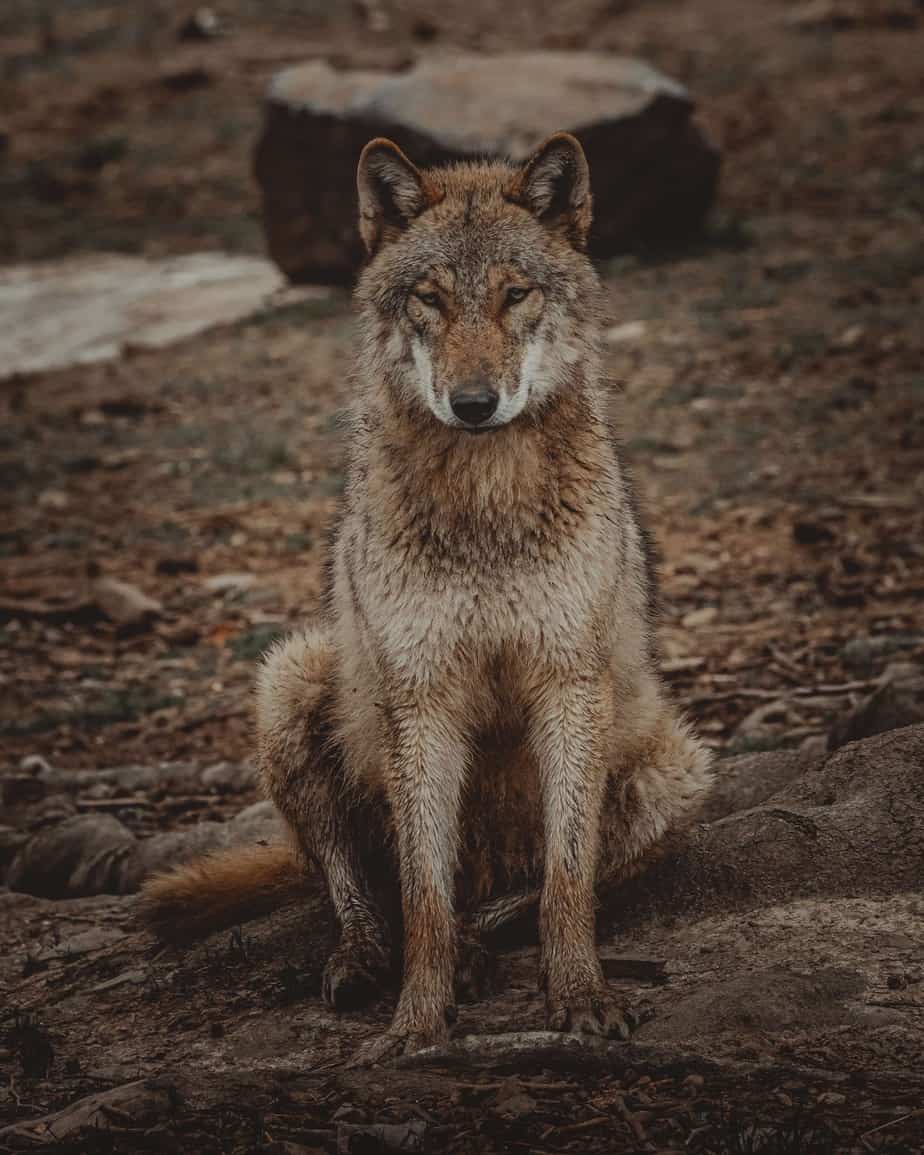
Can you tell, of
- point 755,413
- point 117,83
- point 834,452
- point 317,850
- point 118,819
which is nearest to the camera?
point 317,850

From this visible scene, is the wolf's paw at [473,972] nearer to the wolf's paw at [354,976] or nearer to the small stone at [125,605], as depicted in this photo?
the wolf's paw at [354,976]

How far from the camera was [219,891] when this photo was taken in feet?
17.9

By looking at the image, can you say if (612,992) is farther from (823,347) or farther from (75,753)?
(823,347)

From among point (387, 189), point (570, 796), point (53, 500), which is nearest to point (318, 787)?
point (570, 796)

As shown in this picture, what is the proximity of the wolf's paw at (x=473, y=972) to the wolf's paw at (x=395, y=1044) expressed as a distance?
1.03ft

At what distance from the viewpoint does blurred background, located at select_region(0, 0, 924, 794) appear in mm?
8508

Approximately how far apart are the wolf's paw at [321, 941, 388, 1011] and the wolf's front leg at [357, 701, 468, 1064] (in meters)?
0.22

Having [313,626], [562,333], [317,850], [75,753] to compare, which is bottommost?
[75,753]

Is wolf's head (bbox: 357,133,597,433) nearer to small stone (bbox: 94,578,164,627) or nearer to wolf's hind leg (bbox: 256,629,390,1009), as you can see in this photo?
wolf's hind leg (bbox: 256,629,390,1009)

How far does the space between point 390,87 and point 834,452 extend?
6.49 metres

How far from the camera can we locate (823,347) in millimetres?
12289

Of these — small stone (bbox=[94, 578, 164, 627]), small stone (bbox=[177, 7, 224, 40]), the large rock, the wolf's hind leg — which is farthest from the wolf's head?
small stone (bbox=[177, 7, 224, 40])

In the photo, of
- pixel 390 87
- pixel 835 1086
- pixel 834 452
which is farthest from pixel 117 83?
pixel 835 1086

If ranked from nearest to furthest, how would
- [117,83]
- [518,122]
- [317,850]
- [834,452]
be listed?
[317,850], [834,452], [518,122], [117,83]
